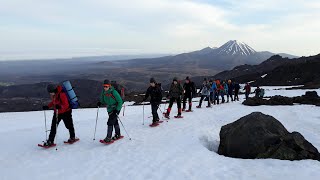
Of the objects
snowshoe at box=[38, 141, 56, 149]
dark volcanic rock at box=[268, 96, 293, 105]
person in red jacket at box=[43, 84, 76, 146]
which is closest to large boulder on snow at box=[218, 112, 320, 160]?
person in red jacket at box=[43, 84, 76, 146]

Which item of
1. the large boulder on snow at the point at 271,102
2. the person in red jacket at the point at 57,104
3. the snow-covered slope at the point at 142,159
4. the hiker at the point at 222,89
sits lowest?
the large boulder on snow at the point at 271,102

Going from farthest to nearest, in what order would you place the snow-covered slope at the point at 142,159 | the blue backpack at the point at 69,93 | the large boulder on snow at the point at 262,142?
the blue backpack at the point at 69,93 < the large boulder on snow at the point at 262,142 < the snow-covered slope at the point at 142,159

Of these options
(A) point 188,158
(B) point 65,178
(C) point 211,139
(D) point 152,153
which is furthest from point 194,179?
(C) point 211,139

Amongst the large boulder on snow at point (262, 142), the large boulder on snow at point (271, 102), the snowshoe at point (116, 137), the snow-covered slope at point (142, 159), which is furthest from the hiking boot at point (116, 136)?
the large boulder on snow at point (271, 102)

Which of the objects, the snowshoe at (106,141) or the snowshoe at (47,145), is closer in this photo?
the snowshoe at (47,145)

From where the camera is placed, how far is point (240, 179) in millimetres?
9078

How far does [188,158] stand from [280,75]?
275 ft

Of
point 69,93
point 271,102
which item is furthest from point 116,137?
point 271,102

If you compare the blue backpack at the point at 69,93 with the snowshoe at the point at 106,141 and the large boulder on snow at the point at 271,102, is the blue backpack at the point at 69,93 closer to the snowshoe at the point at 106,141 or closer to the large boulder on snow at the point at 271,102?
the snowshoe at the point at 106,141

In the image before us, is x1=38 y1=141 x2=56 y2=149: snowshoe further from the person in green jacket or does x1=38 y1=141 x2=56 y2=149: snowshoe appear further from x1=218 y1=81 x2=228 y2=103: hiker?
x1=218 y1=81 x2=228 y2=103: hiker

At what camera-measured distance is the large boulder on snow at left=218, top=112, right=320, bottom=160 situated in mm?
10570

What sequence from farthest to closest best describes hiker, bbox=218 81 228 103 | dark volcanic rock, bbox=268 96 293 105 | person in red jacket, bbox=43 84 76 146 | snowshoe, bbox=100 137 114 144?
hiker, bbox=218 81 228 103 < dark volcanic rock, bbox=268 96 293 105 < snowshoe, bbox=100 137 114 144 < person in red jacket, bbox=43 84 76 146

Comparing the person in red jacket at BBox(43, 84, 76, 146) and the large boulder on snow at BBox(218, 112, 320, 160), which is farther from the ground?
the person in red jacket at BBox(43, 84, 76, 146)

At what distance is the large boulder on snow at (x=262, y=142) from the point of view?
10.6m
